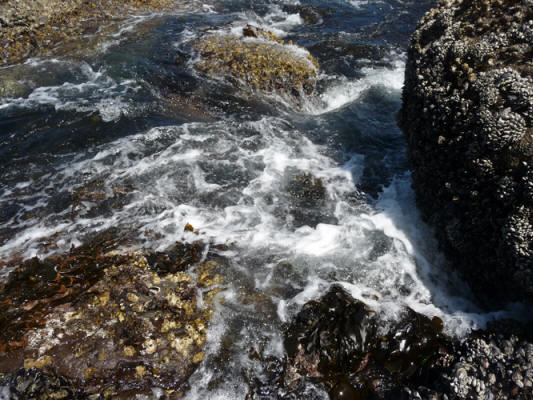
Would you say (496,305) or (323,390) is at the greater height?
(496,305)

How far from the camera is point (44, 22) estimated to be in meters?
→ 12.4

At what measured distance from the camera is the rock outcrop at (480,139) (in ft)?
13.7

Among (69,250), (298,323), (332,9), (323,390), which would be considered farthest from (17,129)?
(332,9)

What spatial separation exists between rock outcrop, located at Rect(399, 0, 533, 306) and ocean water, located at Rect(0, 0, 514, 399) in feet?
2.10

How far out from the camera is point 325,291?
4.92 m

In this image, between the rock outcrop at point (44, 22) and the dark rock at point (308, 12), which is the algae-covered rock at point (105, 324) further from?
the dark rock at point (308, 12)

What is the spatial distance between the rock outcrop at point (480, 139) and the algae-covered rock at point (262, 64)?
444cm

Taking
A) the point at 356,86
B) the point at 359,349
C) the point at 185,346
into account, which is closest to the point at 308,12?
the point at 356,86

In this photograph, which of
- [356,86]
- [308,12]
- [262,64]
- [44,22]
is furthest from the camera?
[308,12]

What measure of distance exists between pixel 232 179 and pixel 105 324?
12.3 ft

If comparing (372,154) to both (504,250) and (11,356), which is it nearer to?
(504,250)

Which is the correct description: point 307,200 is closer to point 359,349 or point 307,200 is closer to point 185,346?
point 359,349

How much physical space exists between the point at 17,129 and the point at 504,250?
34.1 feet

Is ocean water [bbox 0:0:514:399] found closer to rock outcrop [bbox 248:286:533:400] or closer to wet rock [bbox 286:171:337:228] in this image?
wet rock [bbox 286:171:337:228]
